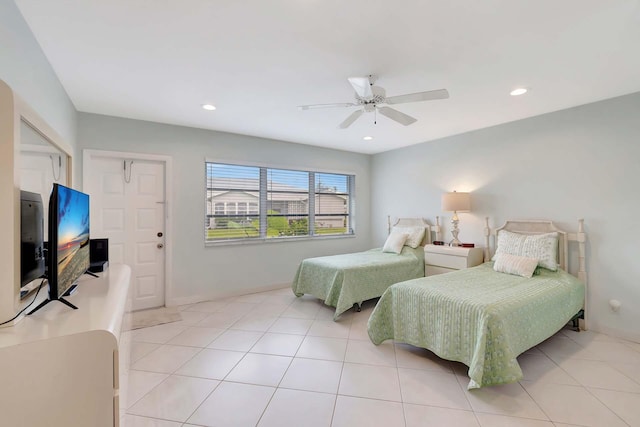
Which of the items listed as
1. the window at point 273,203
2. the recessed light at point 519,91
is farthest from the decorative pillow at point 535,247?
the window at point 273,203

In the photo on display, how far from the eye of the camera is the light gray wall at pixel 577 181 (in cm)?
281

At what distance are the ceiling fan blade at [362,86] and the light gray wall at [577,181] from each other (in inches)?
98.5

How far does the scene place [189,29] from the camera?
1791 mm

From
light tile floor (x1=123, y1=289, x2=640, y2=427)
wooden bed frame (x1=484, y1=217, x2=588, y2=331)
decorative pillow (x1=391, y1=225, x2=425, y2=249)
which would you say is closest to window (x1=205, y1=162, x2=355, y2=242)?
decorative pillow (x1=391, y1=225, x2=425, y2=249)

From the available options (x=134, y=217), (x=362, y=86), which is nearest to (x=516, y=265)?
(x=362, y=86)

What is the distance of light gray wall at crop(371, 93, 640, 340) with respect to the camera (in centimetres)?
281

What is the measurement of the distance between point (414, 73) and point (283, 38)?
1.13 m

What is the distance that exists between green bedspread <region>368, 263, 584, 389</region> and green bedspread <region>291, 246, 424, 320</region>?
0.73 metres

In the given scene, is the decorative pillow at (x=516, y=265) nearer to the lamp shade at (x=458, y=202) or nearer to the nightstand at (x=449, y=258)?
the nightstand at (x=449, y=258)

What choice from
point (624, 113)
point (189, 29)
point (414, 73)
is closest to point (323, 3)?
point (189, 29)

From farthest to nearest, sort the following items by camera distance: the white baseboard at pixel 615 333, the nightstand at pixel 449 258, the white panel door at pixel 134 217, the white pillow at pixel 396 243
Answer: the white pillow at pixel 396 243, the nightstand at pixel 449 258, the white panel door at pixel 134 217, the white baseboard at pixel 615 333

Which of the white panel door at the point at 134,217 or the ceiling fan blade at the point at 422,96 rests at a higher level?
the ceiling fan blade at the point at 422,96

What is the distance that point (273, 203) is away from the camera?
4605 millimetres

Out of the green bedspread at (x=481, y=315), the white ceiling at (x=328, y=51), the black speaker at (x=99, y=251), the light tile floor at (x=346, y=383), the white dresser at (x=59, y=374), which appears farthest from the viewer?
the black speaker at (x=99, y=251)
